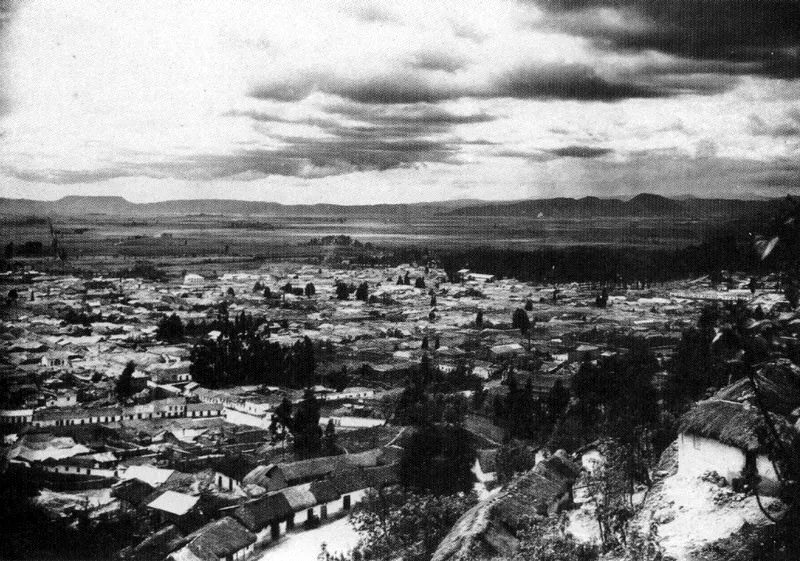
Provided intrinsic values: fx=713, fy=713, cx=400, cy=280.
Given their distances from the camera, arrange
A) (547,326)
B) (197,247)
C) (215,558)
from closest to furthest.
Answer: (215,558) → (197,247) → (547,326)

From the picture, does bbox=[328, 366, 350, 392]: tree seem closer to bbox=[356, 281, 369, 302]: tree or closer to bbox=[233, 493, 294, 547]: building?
bbox=[356, 281, 369, 302]: tree

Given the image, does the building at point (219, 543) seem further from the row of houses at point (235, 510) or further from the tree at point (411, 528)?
the tree at point (411, 528)

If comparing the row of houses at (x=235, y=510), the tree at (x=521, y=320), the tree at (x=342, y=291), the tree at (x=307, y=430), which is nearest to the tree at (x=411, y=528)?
Answer: the row of houses at (x=235, y=510)

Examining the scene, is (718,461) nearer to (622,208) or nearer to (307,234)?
(622,208)

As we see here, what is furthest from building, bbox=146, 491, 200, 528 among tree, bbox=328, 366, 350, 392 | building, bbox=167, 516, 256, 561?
tree, bbox=328, 366, 350, 392

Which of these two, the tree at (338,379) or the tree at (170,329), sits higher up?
the tree at (170,329)

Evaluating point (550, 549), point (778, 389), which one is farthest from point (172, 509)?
point (778, 389)

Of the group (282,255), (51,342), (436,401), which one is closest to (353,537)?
(436,401)

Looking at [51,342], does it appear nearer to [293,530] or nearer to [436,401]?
[293,530]
